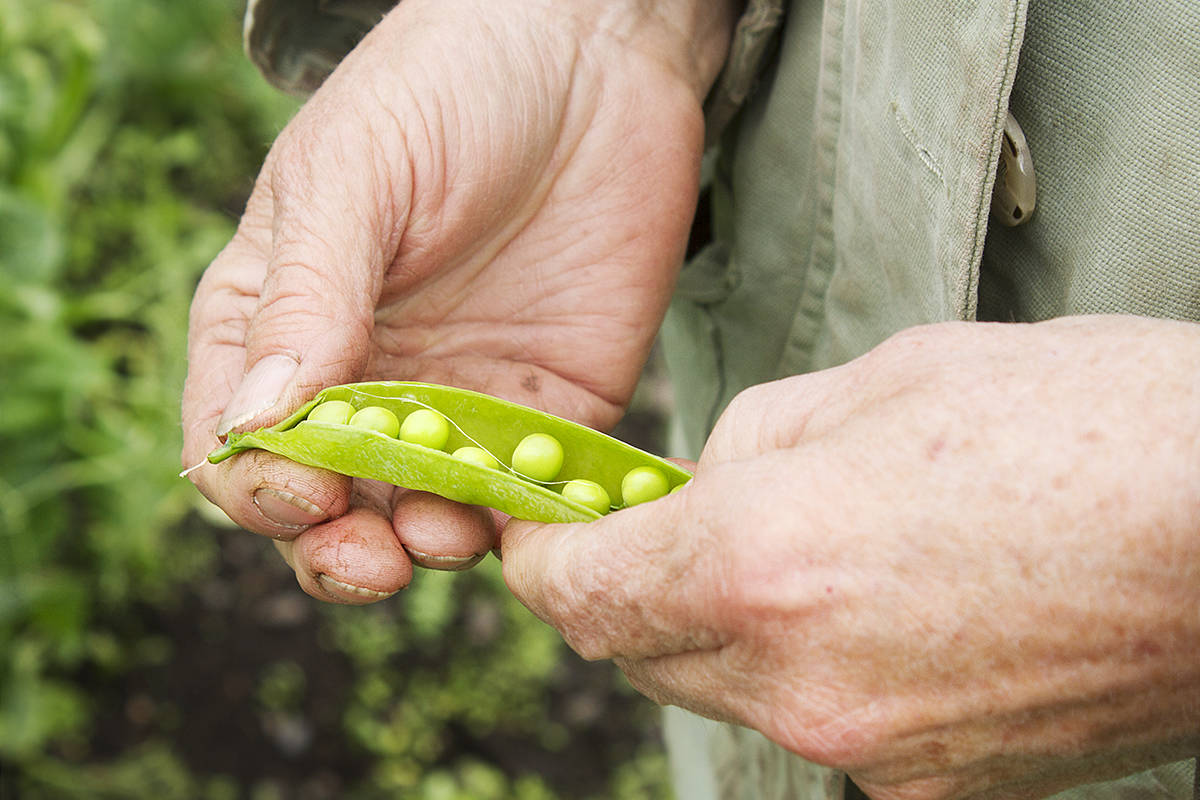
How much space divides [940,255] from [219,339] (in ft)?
5.61

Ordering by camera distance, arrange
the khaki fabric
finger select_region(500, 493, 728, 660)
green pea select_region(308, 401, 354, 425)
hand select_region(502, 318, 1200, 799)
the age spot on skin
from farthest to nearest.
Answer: the age spot on skin < green pea select_region(308, 401, 354, 425) < the khaki fabric < finger select_region(500, 493, 728, 660) < hand select_region(502, 318, 1200, 799)

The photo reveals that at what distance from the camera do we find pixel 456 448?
2.29m

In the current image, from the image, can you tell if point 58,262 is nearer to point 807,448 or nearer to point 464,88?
point 464,88

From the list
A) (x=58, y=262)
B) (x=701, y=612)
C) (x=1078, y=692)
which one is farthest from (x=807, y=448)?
(x=58, y=262)

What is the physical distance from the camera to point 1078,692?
1.29m

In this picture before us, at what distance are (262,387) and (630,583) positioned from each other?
3.11 feet

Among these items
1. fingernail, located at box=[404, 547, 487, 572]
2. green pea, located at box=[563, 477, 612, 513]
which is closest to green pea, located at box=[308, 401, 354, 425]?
fingernail, located at box=[404, 547, 487, 572]

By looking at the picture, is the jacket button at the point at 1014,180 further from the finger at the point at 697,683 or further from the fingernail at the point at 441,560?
the fingernail at the point at 441,560

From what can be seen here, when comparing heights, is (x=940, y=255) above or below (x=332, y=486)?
above

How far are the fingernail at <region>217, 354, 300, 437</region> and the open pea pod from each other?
0.04m

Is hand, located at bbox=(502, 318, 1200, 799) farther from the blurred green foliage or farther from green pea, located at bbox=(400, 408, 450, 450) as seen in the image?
the blurred green foliage

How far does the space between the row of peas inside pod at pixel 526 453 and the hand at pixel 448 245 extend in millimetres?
91

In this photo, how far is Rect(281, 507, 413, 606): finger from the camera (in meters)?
2.01

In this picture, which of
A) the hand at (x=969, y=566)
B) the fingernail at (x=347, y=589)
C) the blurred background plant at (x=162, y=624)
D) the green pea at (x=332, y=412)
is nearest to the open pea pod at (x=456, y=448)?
the green pea at (x=332, y=412)
